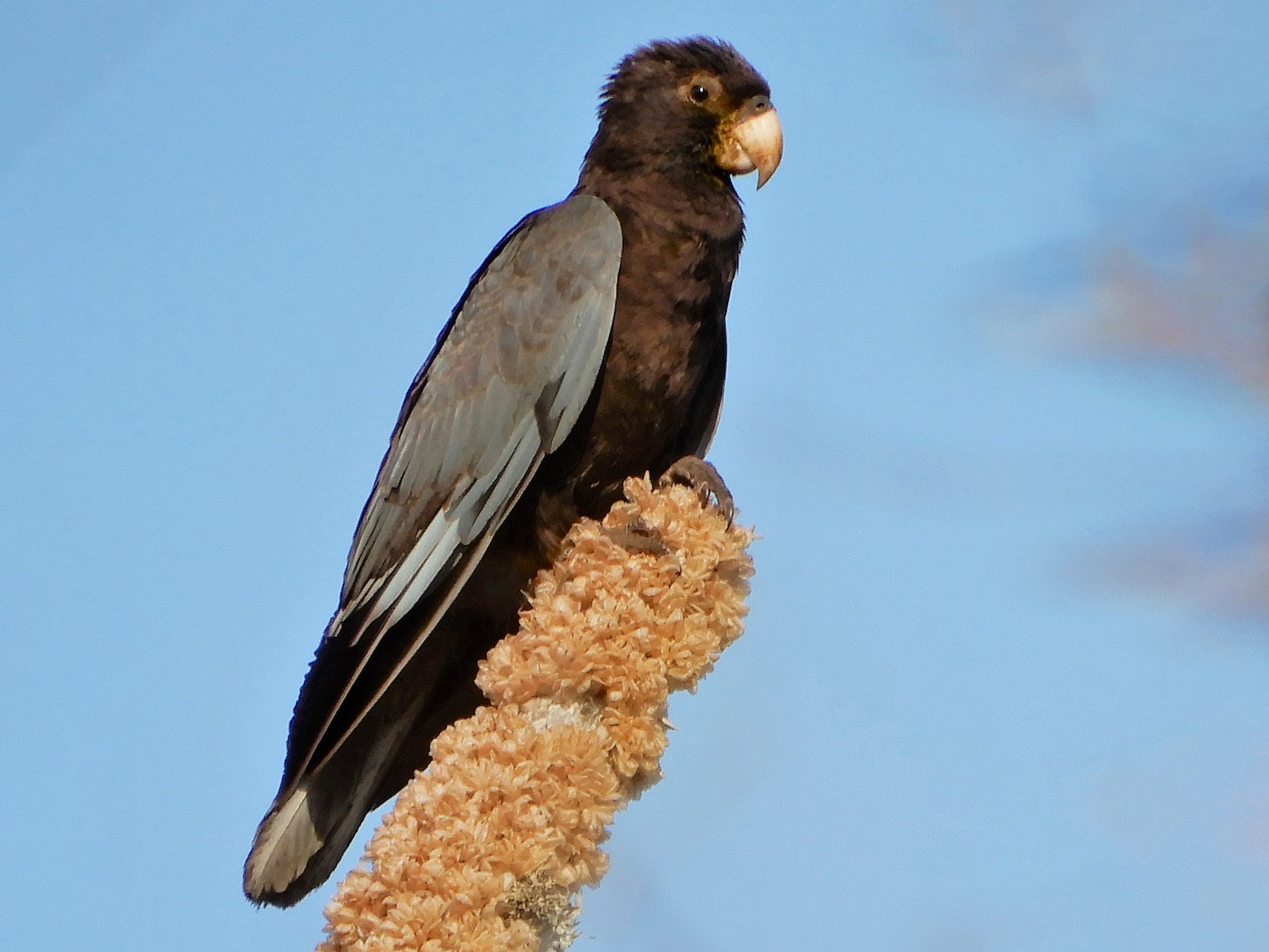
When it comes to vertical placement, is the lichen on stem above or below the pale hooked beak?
below

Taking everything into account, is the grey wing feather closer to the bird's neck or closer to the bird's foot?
the bird's neck

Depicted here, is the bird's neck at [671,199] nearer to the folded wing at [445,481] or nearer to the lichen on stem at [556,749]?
the folded wing at [445,481]

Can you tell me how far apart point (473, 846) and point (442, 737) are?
0.26 meters

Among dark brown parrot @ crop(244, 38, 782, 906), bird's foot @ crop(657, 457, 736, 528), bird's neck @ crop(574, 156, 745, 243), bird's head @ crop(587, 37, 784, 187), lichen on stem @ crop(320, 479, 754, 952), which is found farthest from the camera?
bird's head @ crop(587, 37, 784, 187)

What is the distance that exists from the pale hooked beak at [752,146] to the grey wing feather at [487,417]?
1.29 feet

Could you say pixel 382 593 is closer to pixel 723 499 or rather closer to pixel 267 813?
pixel 267 813

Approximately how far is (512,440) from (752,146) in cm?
100

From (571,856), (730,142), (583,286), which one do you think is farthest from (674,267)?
(571,856)

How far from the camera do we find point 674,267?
A: 3.13 m

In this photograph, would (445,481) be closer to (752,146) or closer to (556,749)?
(556,749)

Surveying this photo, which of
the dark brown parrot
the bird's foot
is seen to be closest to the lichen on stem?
the bird's foot

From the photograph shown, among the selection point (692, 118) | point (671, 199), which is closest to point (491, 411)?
point (671, 199)

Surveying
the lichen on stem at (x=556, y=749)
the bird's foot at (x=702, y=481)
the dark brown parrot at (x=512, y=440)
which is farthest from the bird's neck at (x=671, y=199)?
the lichen on stem at (x=556, y=749)

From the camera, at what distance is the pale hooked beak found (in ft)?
11.0
